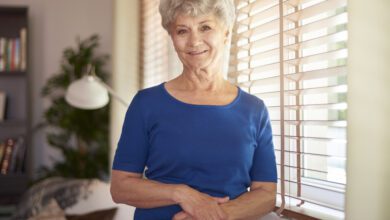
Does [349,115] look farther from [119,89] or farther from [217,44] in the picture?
[119,89]

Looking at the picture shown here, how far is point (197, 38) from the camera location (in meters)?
1.04

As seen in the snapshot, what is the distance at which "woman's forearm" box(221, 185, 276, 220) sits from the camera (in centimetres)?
107

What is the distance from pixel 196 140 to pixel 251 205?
20 cm

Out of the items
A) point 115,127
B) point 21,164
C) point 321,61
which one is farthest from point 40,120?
point 321,61

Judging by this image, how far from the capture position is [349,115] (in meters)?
1.13

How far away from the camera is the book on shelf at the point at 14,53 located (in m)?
3.90

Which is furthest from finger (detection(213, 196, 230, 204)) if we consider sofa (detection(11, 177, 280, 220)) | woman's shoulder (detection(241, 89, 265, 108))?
sofa (detection(11, 177, 280, 220))

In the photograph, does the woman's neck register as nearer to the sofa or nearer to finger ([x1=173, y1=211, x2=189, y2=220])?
finger ([x1=173, y1=211, x2=189, y2=220])

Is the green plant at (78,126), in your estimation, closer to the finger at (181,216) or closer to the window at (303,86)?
the window at (303,86)

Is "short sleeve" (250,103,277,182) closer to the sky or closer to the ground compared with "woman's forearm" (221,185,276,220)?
closer to the sky

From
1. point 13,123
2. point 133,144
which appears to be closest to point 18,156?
point 13,123

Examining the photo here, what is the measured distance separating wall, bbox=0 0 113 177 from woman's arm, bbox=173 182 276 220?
3295 millimetres

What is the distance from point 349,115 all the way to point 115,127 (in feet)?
8.10

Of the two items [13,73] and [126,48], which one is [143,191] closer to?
[126,48]
